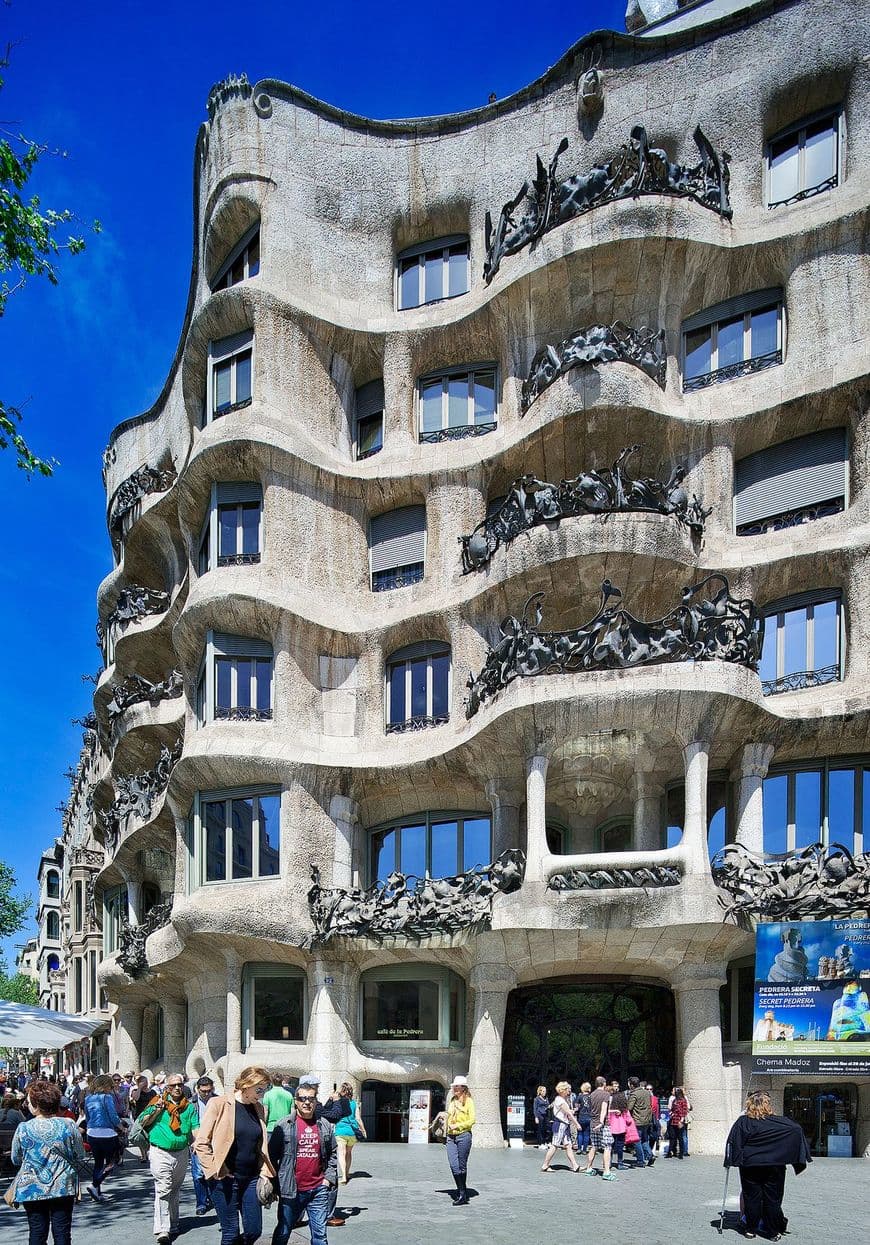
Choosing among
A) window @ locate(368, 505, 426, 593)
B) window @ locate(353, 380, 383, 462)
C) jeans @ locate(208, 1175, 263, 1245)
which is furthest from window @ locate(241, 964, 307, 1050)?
jeans @ locate(208, 1175, 263, 1245)

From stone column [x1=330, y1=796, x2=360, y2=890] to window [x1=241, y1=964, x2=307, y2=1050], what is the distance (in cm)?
237

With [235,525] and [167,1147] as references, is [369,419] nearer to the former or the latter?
[235,525]

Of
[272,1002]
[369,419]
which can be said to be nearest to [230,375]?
[369,419]

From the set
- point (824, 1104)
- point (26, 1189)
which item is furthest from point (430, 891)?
point (26, 1189)

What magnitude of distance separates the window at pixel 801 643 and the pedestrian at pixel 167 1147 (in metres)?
16.4

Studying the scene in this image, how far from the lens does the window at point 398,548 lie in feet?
94.4

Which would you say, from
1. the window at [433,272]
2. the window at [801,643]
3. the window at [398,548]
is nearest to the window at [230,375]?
the window at [433,272]

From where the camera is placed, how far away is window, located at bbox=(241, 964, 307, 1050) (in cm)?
2669

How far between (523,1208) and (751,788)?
35.5ft

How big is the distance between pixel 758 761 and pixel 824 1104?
274 inches

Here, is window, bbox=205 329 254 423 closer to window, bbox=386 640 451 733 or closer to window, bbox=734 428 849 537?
window, bbox=386 640 451 733

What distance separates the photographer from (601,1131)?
62.6 ft

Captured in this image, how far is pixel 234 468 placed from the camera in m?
28.3

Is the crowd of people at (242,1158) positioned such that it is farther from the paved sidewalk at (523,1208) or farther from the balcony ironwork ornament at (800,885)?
the balcony ironwork ornament at (800,885)
